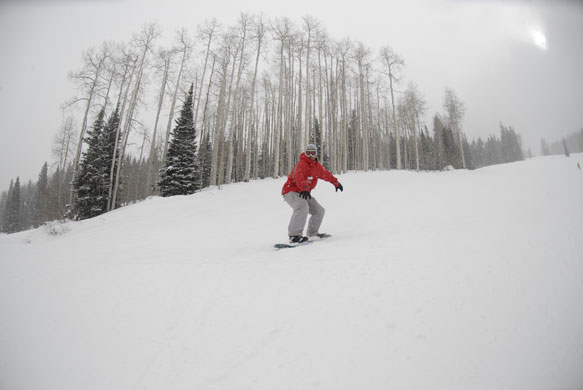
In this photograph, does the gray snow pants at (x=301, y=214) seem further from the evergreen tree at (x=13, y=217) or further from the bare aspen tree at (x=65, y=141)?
the evergreen tree at (x=13, y=217)

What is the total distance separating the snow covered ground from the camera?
4.13 feet

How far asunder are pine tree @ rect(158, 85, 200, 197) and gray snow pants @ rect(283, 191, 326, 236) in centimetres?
1371

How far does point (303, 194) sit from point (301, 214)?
0.34m

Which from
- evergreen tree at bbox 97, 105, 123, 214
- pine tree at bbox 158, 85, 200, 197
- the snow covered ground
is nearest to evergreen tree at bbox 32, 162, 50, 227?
evergreen tree at bbox 97, 105, 123, 214

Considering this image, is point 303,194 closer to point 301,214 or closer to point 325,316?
point 301,214

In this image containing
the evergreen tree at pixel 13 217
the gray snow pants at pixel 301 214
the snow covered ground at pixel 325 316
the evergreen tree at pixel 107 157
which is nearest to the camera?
the snow covered ground at pixel 325 316

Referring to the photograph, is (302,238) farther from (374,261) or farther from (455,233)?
(455,233)

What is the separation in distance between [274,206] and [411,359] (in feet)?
25.1

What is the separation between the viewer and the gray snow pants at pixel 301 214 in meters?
3.90

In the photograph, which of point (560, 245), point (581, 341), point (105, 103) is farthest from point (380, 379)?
point (105, 103)

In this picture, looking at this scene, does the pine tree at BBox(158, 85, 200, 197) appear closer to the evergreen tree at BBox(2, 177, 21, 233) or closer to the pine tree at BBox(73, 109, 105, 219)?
the pine tree at BBox(73, 109, 105, 219)

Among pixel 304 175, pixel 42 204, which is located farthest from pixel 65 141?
pixel 304 175

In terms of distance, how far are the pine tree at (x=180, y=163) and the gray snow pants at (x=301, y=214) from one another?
1371cm

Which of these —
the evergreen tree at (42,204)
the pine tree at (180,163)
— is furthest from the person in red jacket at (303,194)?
the evergreen tree at (42,204)
